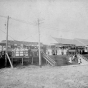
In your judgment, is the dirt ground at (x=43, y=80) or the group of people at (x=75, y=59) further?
the group of people at (x=75, y=59)

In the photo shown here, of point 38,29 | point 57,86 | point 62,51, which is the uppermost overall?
point 38,29

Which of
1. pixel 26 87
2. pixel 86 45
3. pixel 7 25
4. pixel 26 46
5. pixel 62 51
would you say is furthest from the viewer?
pixel 86 45

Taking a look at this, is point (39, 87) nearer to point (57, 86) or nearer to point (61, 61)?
point (57, 86)

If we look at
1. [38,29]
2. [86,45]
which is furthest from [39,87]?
[86,45]

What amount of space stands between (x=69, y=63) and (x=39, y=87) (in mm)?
16035

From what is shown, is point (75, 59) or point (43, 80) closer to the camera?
point (43, 80)

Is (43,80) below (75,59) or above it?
below

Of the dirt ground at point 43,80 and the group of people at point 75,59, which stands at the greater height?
the group of people at point 75,59

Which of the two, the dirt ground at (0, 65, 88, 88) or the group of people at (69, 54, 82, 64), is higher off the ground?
the group of people at (69, 54, 82, 64)

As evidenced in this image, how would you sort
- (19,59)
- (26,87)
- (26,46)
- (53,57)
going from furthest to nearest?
(26,46), (53,57), (19,59), (26,87)

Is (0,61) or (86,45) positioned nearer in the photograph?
(0,61)

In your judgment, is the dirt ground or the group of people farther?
the group of people

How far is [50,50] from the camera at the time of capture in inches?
1117

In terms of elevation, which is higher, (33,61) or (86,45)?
(86,45)
